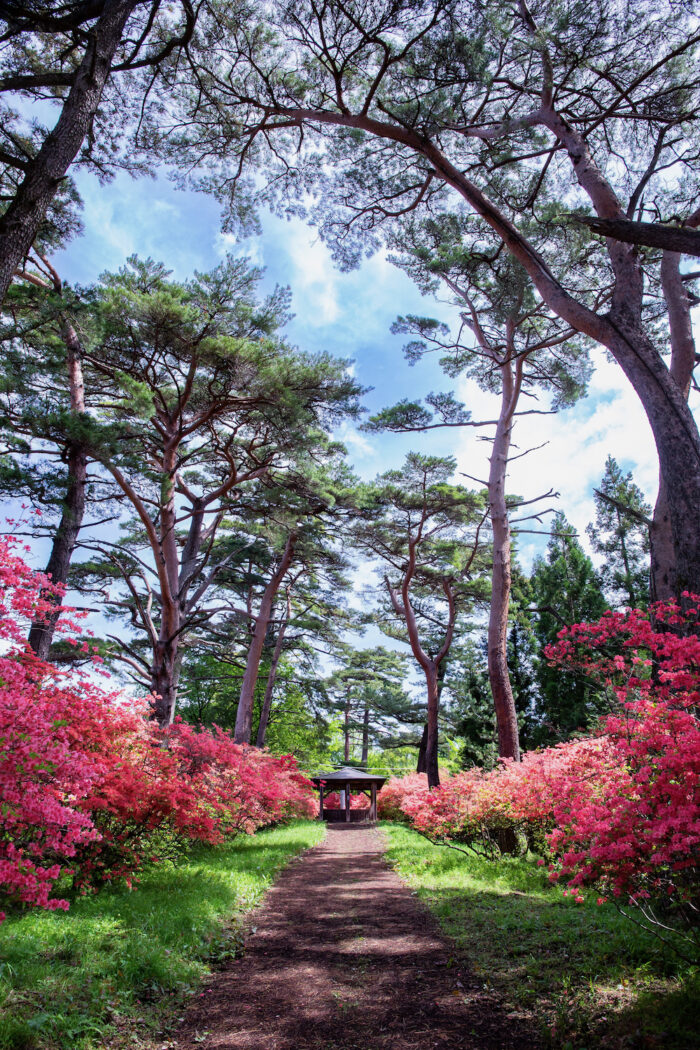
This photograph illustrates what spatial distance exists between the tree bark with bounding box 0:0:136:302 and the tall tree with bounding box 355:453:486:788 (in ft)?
30.9

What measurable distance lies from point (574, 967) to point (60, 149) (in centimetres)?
676

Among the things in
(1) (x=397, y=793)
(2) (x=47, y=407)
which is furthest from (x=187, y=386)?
(1) (x=397, y=793)

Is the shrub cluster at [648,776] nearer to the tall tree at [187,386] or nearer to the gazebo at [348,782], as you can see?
the tall tree at [187,386]

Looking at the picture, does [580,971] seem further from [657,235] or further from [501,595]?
[501,595]

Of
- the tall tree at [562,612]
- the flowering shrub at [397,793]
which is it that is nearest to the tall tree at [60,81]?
the flowering shrub at [397,793]

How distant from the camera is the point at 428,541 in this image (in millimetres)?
15398

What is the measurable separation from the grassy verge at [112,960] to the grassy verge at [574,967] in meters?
1.92

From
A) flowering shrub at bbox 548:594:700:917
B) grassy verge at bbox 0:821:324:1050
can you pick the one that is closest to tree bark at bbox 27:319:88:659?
grassy verge at bbox 0:821:324:1050

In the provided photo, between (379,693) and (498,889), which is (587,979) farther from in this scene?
(379,693)

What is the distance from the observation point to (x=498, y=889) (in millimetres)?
5871

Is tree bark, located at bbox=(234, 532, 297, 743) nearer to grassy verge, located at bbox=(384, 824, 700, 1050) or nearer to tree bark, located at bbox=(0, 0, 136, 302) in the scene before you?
grassy verge, located at bbox=(384, 824, 700, 1050)

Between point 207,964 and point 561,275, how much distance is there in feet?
28.8

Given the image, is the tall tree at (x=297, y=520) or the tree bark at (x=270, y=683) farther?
the tree bark at (x=270, y=683)

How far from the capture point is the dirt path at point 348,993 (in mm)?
2830
